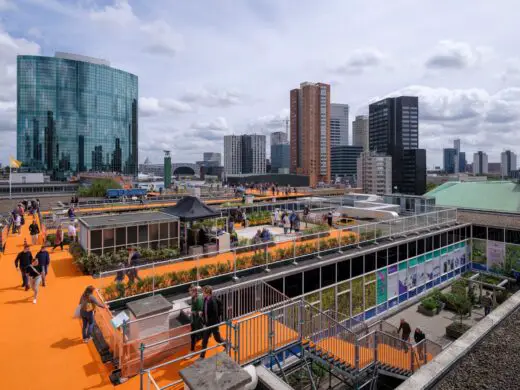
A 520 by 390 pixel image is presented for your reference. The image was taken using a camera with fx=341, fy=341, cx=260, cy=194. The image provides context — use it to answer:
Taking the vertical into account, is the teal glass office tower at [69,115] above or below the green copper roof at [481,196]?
above

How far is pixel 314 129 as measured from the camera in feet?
442

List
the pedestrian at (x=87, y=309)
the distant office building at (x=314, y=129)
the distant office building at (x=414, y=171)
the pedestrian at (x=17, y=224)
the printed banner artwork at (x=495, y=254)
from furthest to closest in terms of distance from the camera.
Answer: the distant office building at (x=414, y=171) → the distant office building at (x=314, y=129) → the printed banner artwork at (x=495, y=254) → the pedestrian at (x=17, y=224) → the pedestrian at (x=87, y=309)

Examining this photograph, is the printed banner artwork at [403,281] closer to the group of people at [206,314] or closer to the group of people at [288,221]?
the group of people at [288,221]

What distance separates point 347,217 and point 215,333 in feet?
64.7

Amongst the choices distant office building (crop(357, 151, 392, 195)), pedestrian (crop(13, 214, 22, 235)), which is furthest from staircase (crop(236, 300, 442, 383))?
distant office building (crop(357, 151, 392, 195))

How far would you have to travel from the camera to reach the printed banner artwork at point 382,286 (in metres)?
18.5

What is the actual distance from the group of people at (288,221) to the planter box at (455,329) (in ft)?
32.8

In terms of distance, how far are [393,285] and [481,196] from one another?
2573cm

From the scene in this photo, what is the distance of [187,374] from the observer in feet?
17.7

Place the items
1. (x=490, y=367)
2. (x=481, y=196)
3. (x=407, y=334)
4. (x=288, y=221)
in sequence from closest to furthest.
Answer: (x=490, y=367)
(x=407, y=334)
(x=288, y=221)
(x=481, y=196)

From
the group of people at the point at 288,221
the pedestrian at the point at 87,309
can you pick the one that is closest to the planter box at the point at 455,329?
the group of people at the point at 288,221

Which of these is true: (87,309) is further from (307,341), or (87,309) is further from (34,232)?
(34,232)

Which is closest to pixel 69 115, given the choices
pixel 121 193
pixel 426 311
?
pixel 121 193

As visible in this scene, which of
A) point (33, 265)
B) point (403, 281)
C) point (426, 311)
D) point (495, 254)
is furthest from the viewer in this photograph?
point (495, 254)
